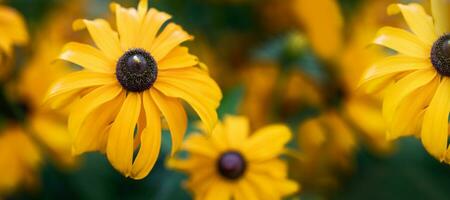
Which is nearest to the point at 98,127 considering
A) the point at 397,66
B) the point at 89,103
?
the point at 89,103

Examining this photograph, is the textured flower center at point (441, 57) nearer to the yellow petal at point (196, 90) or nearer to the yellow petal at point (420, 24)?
the yellow petal at point (420, 24)

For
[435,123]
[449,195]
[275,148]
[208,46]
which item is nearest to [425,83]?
[435,123]

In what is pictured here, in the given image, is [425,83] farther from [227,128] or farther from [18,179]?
[18,179]

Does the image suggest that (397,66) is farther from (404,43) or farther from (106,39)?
(106,39)

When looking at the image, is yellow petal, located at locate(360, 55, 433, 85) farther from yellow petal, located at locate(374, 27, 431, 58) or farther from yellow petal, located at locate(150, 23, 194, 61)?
yellow petal, located at locate(150, 23, 194, 61)

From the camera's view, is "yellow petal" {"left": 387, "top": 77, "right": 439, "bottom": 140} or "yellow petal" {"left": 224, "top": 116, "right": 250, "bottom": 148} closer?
"yellow petal" {"left": 387, "top": 77, "right": 439, "bottom": 140}

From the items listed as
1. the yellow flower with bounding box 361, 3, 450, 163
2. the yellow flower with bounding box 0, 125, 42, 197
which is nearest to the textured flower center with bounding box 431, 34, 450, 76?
the yellow flower with bounding box 361, 3, 450, 163
